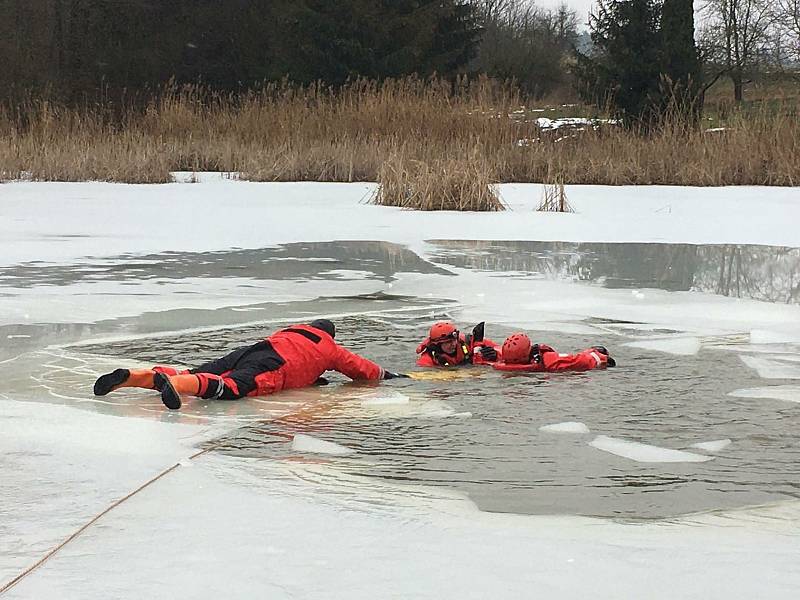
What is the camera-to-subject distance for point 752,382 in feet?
15.2

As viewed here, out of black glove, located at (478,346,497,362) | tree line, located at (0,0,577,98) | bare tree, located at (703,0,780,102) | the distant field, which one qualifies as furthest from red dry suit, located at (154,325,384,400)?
bare tree, located at (703,0,780,102)

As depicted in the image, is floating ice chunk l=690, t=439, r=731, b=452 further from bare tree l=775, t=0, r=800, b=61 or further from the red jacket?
bare tree l=775, t=0, r=800, b=61

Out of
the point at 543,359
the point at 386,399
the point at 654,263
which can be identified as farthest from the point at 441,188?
the point at 386,399

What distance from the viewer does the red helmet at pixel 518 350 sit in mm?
4953

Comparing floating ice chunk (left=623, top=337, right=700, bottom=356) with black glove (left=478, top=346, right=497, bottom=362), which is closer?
black glove (left=478, top=346, right=497, bottom=362)

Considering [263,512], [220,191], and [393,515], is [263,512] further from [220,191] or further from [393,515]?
[220,191]

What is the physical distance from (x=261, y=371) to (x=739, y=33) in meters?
37.2

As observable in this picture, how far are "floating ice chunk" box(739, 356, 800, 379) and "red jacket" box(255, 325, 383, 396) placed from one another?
61.2 inches

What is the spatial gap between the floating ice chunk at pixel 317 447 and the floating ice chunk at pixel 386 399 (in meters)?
0.63

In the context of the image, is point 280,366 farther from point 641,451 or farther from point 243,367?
point 641,451

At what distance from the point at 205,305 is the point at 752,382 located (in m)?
3.11

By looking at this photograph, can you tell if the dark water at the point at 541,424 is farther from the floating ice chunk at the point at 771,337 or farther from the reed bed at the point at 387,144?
the reed bed at the point at 387,144

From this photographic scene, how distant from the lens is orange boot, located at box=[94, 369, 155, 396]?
168 inches

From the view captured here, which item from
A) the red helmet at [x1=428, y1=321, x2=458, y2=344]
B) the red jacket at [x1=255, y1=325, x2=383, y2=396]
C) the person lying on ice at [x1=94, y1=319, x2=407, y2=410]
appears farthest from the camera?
the red helmet at [x1=428, y1=321, x2=458, y2=344]
